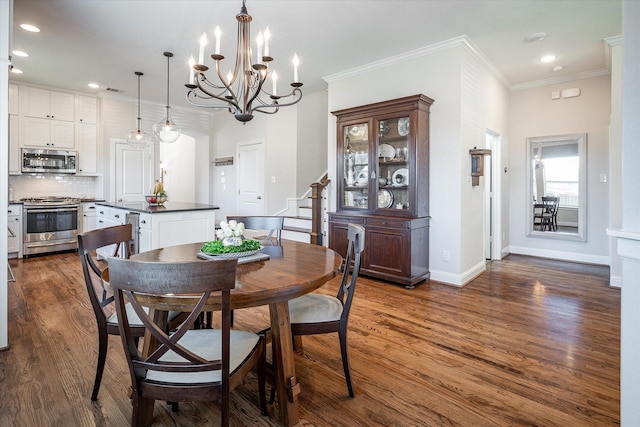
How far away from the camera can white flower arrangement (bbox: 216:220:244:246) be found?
1984 mm

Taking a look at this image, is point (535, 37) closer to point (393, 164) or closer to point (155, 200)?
point (393, 164)

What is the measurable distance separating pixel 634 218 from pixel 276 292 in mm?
1326

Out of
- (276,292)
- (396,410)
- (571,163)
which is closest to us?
(276,292)

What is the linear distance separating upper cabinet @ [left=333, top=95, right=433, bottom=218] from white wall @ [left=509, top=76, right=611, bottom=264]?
2483mm

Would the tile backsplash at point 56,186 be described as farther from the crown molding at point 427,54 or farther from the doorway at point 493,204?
the doorway at point 493,204

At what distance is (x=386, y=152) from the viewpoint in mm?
→ 4125

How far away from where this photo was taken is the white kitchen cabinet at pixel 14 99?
5.32 m

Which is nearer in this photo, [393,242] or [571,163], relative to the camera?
[393,242]

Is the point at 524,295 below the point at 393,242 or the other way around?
below

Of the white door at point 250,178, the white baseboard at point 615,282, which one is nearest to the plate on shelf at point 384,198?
the white baseboard at point 615,282

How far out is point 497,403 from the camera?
1.78 metres

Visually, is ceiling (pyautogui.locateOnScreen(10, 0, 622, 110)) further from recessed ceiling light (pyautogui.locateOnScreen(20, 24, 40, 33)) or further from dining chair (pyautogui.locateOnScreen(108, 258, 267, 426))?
dining chair (pyautogui.locateOnScreen(108, 258, 267, 426))

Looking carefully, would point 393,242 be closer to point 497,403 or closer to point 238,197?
point 497,403

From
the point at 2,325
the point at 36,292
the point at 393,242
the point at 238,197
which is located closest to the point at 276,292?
the point at 2,325
